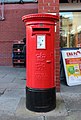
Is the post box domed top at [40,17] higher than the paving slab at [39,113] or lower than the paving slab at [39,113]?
higher

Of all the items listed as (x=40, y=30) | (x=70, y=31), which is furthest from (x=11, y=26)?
(x=40, y=30)

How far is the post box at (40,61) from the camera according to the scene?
17.8 feet

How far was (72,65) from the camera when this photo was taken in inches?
326

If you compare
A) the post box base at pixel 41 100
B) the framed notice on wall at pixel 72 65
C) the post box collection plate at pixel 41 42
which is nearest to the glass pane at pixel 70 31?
the framed notice on wall at pixel 72 65

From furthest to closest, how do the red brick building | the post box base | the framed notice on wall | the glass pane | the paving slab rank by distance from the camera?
the red brick building, the glass pane, the framed notice on wall, the post box base, the paving slab

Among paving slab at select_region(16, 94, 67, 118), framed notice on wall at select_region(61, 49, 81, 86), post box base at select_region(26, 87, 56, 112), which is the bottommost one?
paving slab at select_region(16, 94, 67, 118)

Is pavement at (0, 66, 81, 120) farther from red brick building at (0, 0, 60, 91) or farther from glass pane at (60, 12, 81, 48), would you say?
red brick building at (0, 0, 60, 91)

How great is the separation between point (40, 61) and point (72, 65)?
3023mm

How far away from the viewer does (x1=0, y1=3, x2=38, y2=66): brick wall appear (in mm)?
14156

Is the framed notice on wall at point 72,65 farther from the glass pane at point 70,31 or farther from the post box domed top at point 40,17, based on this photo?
the post box domed top at point 40,17

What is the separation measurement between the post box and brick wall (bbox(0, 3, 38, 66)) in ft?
28.8

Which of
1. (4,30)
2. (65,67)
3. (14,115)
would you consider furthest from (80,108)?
(4,30)

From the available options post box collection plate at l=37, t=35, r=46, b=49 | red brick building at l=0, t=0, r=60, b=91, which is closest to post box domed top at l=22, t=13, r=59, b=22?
post box collection plate at l=37, t=35, r=46, b=49

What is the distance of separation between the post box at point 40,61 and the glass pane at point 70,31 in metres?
4.02
